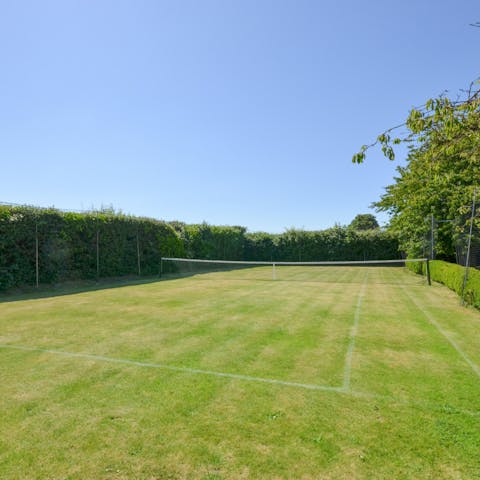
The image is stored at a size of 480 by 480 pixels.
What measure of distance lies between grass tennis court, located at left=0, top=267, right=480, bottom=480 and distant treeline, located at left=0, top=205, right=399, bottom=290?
6988 millimetres

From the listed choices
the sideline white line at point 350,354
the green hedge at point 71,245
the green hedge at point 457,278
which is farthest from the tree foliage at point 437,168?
the green hedge at point 71,245

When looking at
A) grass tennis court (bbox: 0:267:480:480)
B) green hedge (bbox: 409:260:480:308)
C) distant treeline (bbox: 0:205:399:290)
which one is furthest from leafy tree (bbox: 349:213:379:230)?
grass tennis court (bbox: 0:267:480:480)

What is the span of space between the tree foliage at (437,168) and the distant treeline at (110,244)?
28.3 ft

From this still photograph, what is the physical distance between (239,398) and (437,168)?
520cm

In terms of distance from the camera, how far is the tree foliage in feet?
14.5

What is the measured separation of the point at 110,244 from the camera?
1903cm

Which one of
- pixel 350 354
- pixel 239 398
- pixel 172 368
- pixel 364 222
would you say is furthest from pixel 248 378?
pixel 364 222

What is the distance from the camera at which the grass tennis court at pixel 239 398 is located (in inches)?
117

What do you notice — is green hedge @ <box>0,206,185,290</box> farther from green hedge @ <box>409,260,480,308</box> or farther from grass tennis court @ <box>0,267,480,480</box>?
green hedge @ <box>409,260,480,308</box>

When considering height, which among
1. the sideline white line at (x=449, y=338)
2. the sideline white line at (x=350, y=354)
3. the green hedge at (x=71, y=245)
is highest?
the green hedge at (x=71, y=245)

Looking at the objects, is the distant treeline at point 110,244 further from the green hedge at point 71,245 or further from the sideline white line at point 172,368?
the sideline white line at point 172,368

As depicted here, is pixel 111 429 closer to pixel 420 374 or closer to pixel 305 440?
pixel 305 440

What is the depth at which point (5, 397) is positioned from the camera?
4180 millimetres

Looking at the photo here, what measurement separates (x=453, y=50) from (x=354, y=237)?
91.6ft
